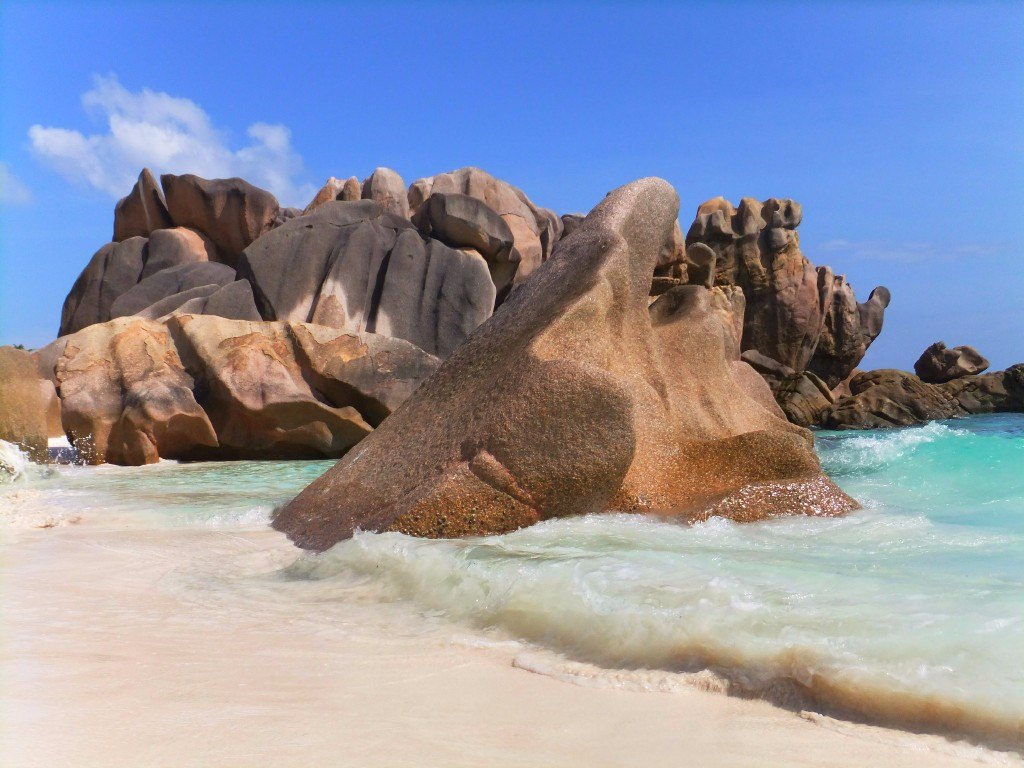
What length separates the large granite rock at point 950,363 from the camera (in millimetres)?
27875

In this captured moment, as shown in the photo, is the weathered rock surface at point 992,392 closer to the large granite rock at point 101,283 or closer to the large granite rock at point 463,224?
the large granite rock at point 463,224

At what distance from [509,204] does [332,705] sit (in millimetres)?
22100

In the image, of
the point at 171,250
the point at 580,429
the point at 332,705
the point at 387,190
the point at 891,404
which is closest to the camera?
the point at 332,705

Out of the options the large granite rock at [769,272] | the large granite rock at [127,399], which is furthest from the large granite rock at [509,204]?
the large granite rock at [127,399]

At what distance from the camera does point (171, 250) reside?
19.0 meters

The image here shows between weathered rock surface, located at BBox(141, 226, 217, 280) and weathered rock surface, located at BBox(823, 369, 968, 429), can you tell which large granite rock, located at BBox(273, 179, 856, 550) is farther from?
weathered rock surface, located at BBox(823, 369, 968, 429)

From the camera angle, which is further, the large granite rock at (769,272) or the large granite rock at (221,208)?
the large granite rock at (769,272)

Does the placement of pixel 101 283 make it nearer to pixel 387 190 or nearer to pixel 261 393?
pixel 387 190

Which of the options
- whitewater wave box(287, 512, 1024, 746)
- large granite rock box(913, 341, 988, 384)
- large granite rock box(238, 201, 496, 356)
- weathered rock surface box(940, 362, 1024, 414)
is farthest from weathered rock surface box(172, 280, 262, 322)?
large granite rock box(913, 341, 988, 384)

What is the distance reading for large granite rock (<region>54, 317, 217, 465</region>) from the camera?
30.1 ft

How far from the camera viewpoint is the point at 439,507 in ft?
12.7

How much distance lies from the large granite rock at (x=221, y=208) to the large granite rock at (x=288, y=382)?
10659 millimetres

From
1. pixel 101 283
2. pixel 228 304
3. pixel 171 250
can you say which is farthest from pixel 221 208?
pixel 228 304

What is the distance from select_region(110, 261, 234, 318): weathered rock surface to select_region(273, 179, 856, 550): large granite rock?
486 inches
